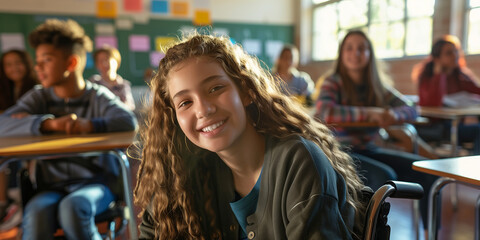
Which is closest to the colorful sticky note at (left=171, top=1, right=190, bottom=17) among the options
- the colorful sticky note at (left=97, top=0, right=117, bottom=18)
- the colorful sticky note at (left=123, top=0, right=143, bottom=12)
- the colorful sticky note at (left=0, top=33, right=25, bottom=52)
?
the colorful sticky note at (left=123, top=0, right=143, bottom=12)

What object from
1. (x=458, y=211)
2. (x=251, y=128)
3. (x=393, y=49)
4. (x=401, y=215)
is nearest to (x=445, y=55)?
(x=458, y=211)

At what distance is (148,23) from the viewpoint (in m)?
5.77

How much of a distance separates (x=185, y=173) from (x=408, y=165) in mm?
1258

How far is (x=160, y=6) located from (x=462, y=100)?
452 cm

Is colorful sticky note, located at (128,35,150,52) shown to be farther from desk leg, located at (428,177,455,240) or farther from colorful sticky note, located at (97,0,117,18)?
desk leg, located at (428,177,455,240)

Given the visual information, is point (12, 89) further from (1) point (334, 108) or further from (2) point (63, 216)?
(1) point (334, 108)

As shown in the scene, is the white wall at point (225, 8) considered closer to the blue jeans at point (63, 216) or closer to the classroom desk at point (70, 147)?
the classroom desk at point (70, 147)

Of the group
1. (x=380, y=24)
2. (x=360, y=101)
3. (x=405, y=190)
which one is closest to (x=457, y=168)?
(x=405, y=190)

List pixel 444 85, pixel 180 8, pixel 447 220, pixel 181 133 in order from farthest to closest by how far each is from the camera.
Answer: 1. pixel 180 8
2. pixel 444 85
3. pixel 447 220
4. pixel 181 133

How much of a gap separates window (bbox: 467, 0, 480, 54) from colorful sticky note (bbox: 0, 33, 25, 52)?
582 centimetres

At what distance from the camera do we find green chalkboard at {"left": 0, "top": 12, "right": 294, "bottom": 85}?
5.10 meters

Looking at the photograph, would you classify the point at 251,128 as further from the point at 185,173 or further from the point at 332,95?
the point at 332,95

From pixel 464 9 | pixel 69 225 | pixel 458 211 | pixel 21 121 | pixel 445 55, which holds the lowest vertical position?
pixel 458 211

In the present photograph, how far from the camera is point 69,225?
1.29 m
